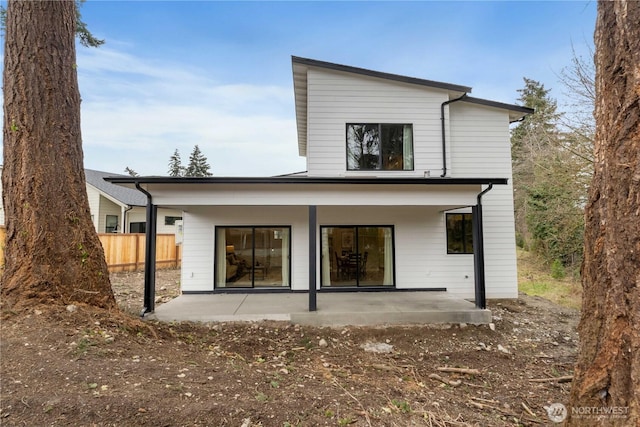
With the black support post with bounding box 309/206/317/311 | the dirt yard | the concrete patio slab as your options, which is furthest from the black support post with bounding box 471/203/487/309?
the black support post with bounding box 309/206/317/311

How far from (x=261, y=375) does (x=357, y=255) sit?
214 inches

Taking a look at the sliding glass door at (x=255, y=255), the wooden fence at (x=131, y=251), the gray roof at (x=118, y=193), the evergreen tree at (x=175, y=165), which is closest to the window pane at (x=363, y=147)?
the sliding glass door at (x=255, y=255)

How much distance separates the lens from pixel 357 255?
8.85 m

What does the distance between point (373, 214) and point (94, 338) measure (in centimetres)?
686

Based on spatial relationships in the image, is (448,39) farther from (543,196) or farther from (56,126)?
(56,126)

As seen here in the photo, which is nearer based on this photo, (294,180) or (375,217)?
(294,180)

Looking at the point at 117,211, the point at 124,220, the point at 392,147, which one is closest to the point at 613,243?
the point at 392,147

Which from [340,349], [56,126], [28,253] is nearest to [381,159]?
[340,349]

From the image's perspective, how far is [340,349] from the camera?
540cm

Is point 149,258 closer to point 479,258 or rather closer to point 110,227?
point 479,258

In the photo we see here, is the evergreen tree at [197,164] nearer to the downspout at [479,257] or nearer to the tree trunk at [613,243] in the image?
the downspout at [479,257]

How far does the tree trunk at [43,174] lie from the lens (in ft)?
13.6

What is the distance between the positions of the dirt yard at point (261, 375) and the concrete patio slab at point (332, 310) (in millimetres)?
351

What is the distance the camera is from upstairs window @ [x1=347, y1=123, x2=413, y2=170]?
29.1ft
